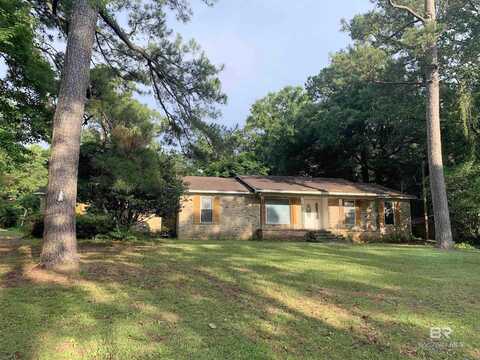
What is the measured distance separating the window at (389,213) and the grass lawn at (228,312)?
13.8 m

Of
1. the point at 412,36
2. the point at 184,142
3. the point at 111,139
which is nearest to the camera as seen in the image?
the point at 111,139

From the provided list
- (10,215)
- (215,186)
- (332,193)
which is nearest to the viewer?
(215,186)

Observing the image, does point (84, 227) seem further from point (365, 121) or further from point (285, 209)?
point (365, 121)

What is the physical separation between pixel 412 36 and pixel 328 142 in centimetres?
900

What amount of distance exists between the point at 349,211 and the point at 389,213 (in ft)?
8.70

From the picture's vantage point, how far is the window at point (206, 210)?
18047 millimetres

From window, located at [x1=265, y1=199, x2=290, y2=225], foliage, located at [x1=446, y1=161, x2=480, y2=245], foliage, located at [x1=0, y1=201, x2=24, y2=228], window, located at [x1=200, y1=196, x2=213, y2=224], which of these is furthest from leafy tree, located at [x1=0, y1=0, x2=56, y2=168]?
foliage, located at [x1=446, y1=161, x2=480, y2=245]

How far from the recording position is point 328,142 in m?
23.4

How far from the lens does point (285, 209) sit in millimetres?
19359

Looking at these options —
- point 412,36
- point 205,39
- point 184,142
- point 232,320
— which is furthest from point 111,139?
point 412,36

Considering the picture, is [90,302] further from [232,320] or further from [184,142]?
[184,142]

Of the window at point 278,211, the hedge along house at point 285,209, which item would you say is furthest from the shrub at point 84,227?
the window at point 278,211

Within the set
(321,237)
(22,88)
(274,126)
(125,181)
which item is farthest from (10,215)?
(321,237)

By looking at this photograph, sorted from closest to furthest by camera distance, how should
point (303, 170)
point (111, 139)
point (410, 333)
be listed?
1. point (410, 333)
2. point (111, 139)
3. point (303, 170)
